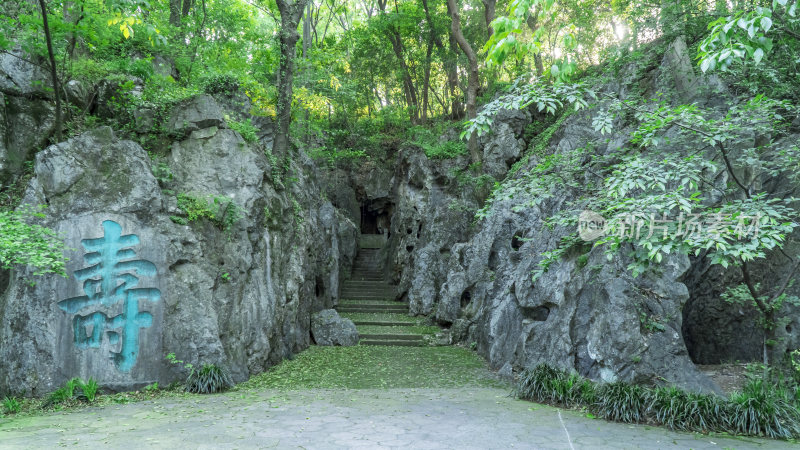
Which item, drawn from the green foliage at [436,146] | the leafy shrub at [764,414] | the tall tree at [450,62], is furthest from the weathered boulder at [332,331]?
the tall tree at [450,62]

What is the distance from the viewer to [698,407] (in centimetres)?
524

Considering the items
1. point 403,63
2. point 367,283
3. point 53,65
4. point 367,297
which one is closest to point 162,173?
point 53,65

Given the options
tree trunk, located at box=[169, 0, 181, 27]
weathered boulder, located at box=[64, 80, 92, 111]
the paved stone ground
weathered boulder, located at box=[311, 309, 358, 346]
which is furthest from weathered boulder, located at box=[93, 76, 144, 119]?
weathered boulder, located at box=[311, 309, 358, 346]

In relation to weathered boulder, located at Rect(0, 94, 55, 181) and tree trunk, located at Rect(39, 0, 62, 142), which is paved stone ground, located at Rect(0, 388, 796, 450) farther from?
tree trunk, located at Rect(39, 0, 62, 142)

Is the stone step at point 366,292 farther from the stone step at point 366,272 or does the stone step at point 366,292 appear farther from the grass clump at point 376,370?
the grass clump at point 376,370

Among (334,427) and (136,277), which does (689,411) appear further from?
(136,277)

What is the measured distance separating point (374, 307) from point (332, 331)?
352cm

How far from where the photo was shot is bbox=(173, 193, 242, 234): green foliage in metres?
7.44

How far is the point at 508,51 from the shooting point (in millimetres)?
3709

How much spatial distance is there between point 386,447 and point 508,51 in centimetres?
371

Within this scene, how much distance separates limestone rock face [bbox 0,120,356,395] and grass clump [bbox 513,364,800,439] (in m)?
5.18

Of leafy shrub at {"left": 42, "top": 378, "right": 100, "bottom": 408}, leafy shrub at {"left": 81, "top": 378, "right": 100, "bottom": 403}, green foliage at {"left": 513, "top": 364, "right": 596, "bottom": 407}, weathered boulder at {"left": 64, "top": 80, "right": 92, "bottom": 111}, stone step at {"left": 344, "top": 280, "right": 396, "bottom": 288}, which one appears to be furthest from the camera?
stone step at {"left": 344, "top": 280, "right": 396, "bottom": 288}

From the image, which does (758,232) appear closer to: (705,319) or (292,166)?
(705,319)

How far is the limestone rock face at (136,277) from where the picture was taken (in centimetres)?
632
